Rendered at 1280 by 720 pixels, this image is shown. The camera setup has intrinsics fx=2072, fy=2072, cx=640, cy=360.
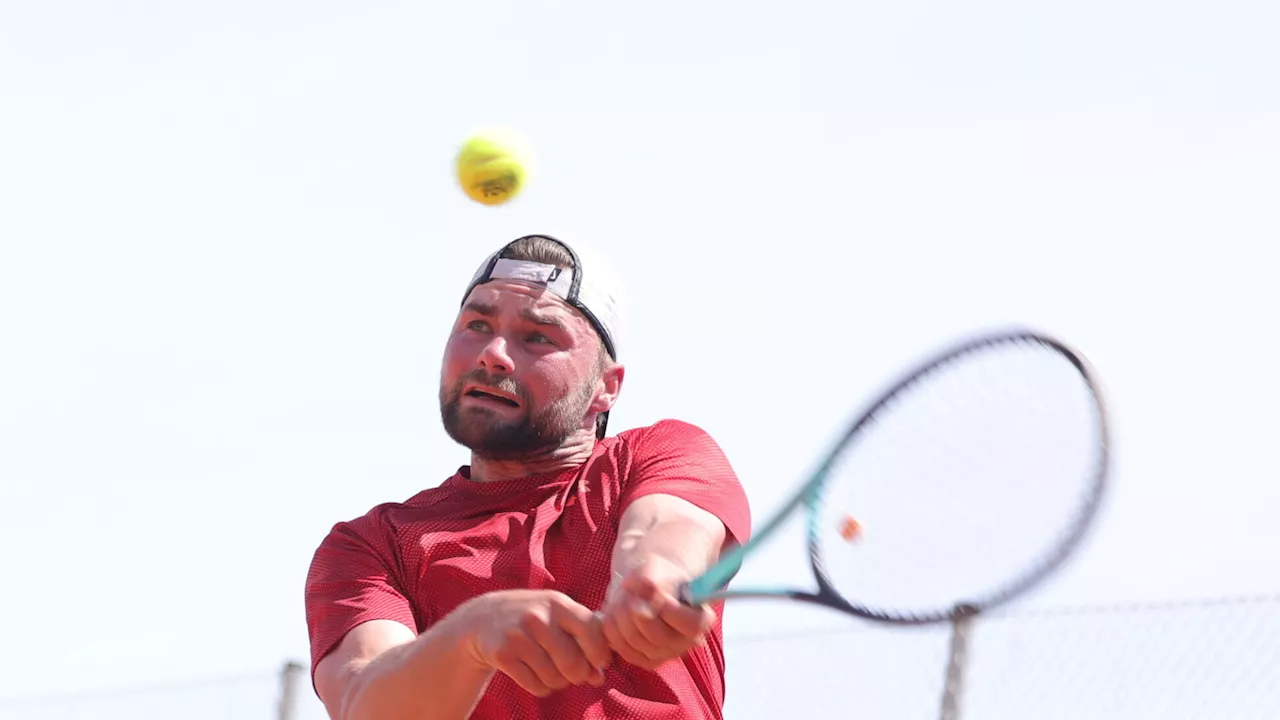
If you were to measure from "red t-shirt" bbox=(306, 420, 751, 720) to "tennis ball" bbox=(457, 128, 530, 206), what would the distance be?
2.20 meters

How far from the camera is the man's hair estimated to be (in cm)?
470

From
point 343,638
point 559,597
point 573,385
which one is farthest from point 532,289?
point 559,597

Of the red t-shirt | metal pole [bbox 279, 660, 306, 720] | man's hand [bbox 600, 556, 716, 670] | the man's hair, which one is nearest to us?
man's hand [bbox 600, 556, 716, 670]

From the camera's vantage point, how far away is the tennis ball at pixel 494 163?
6574mm

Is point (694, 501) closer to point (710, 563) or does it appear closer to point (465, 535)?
point (710, 563)

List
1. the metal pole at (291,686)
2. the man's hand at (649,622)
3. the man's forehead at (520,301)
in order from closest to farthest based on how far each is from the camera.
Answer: the man's hand at (649,622) → the man's forehead at (520,301) → the metal pole at (291,686)

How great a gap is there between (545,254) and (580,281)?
107 mm

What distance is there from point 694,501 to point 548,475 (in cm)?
54

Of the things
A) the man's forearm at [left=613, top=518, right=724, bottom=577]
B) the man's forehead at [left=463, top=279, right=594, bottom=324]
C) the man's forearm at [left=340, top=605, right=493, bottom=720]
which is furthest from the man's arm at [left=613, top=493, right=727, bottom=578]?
the man's forehead at [left=463, top=279, right=594, bottom=324]

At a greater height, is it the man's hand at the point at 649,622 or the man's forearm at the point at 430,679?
the man's hand at the point at 649,622

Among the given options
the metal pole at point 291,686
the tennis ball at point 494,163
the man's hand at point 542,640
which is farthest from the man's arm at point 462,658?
the tennis ball at point 494,163

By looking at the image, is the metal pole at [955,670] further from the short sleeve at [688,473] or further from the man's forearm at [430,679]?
the man's forearm at [430,679]

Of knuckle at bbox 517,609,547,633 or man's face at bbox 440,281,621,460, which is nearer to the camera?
knuckle at bbox 517,609,547,633

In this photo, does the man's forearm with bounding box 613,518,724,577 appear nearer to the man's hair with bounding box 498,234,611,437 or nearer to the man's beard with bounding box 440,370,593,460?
the man's beard with bounding box 440,370,593,460
